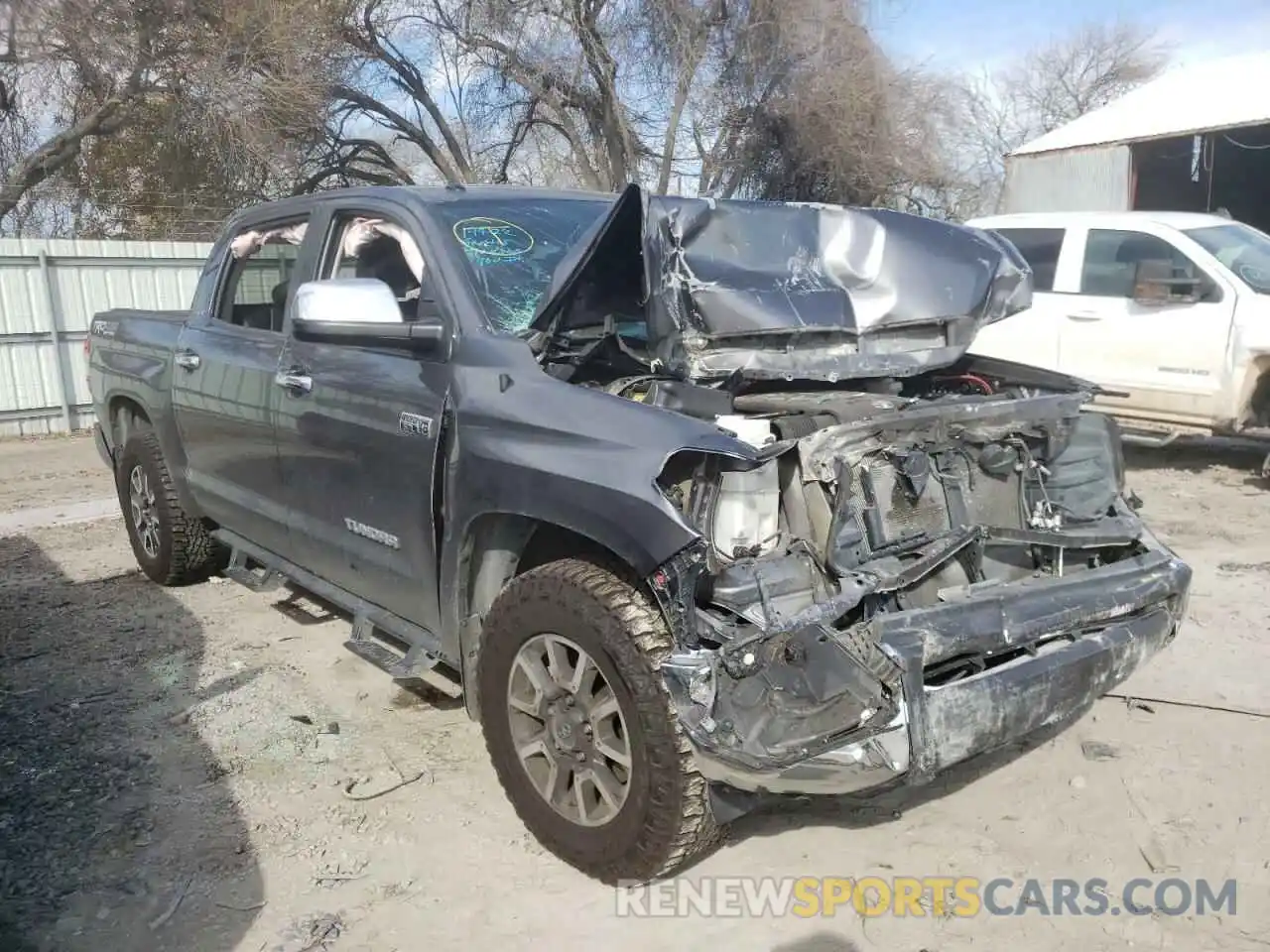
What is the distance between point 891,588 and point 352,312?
1916 mm

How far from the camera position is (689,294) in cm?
319

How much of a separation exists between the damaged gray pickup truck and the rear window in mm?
4874

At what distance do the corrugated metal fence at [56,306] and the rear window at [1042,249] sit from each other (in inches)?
360

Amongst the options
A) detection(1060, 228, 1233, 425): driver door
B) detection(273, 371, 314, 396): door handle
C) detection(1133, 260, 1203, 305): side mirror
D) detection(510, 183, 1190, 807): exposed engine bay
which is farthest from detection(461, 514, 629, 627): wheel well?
detection(1133, 260, 1203, 305): side mirror

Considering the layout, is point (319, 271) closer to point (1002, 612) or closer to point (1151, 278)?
point (1002, 612)

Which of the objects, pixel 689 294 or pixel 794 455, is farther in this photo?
pixel 689 294

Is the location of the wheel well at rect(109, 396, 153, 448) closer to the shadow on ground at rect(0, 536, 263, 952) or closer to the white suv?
the shadow on ground at rect(0, 536, 263, 952)

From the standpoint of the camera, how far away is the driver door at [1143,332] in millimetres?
7578

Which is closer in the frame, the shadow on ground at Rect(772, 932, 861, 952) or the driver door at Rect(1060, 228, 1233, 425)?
the shadow on ground at Rect(772, 932, 861, 952)

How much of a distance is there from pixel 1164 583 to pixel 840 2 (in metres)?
18.0

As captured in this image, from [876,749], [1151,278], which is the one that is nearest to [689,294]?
[876,749]

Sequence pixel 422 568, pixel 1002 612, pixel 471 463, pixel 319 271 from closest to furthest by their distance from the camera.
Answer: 1. pixel 1002 612
2. pixel 471 463
3. pixel 422 568
4. pixel 319 271

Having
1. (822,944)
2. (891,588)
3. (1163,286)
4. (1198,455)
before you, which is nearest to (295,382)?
(891,588)

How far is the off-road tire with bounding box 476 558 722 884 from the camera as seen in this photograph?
262cm
